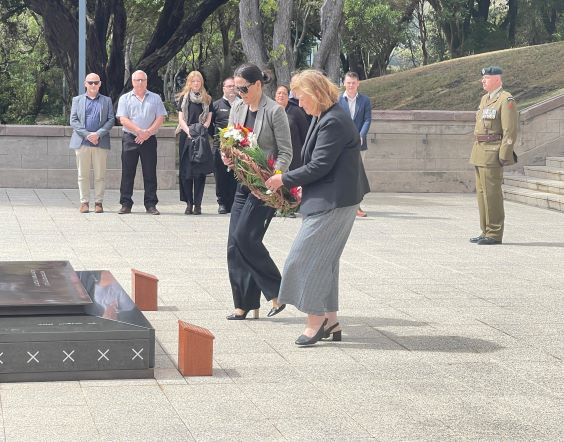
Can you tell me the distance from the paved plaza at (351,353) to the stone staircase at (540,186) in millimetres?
4368

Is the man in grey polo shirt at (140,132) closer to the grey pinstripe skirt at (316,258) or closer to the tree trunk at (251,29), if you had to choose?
Result: the tree trunk at (251,29)

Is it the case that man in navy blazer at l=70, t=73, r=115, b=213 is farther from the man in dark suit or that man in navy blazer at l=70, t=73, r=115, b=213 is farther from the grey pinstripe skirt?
the grey pinstripe skirt

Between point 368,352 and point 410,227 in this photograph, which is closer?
point 368,352

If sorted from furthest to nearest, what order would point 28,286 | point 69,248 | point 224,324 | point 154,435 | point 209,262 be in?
1. point 69,248
2. point 209,262
3. point 224,324
4. point 28,286
5. point 154,435

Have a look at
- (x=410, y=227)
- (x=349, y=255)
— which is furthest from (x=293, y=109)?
(x=410, y=227)

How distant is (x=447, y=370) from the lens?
7.52 metres

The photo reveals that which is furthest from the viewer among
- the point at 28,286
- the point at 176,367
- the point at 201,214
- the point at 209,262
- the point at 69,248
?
the point at 201,214

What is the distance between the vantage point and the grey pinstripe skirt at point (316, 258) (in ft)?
26.5

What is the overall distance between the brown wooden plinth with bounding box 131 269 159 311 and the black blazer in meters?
1.85

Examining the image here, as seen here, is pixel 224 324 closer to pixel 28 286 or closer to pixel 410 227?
pixel 28 286

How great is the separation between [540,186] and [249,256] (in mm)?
12225

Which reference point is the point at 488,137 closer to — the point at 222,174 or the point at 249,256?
the point at 222,174

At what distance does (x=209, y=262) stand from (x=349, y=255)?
163cm

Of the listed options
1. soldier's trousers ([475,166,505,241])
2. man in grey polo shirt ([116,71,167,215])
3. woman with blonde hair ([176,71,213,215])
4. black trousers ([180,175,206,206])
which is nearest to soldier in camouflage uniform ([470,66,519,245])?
soldier's trousers ([475,166,505,241])
